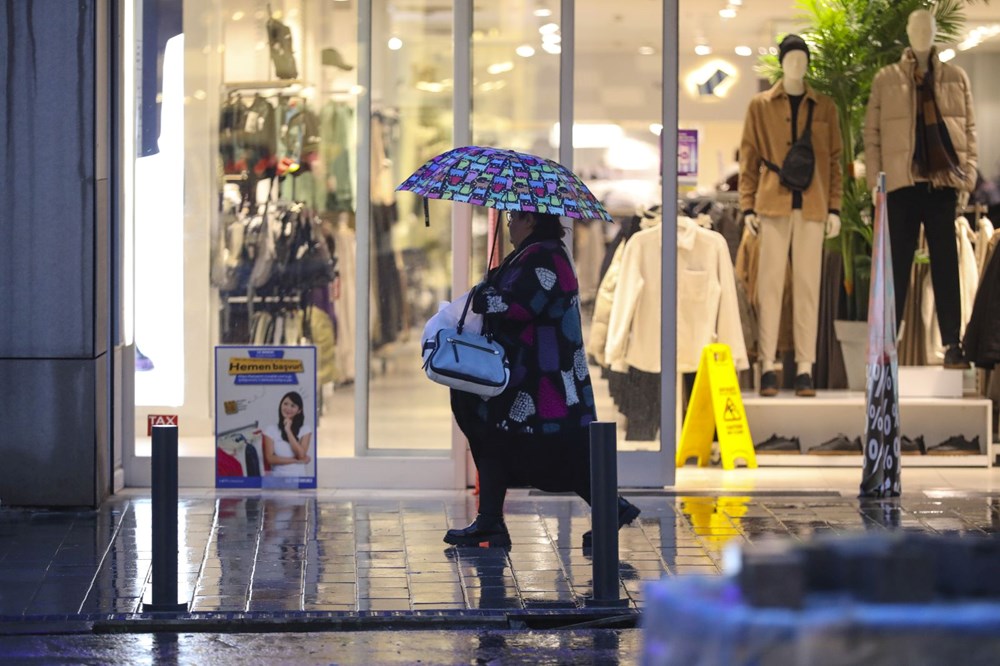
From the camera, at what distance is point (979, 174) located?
40.3 feet

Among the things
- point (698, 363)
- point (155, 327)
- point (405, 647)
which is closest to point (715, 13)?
point (698, 363)

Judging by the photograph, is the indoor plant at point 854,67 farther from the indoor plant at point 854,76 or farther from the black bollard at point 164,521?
the black bollard at point 164,521

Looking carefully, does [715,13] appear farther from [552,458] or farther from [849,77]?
[552,458]

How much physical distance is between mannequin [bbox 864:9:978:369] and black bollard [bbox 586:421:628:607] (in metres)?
4.86

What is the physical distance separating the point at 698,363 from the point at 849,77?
247 cm

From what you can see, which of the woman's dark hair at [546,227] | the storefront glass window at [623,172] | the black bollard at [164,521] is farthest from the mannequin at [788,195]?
the black bollard at [164,521]

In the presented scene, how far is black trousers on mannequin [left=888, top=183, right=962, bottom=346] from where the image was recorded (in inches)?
412

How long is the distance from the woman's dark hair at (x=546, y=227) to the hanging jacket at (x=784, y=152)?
3.75m

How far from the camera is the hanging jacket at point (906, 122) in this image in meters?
10.2

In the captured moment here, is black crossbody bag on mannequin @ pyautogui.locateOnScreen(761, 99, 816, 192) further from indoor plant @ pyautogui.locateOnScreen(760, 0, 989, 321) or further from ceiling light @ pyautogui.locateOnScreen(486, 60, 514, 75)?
ceiling light @ pyautogui.locateOnScreen(486, 60, 514, 75)

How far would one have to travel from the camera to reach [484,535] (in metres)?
7.48

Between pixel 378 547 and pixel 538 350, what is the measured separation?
3.99ft

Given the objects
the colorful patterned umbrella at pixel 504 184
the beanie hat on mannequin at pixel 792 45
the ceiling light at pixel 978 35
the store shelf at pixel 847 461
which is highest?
the ceiling light at pixel 978 35

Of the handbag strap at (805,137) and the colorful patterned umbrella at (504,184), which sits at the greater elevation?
the handbag strap at (805,137)
